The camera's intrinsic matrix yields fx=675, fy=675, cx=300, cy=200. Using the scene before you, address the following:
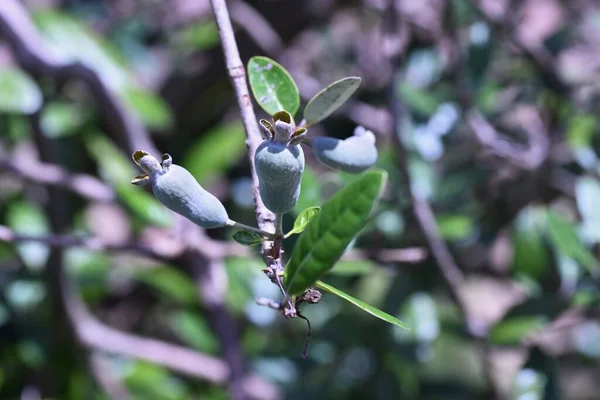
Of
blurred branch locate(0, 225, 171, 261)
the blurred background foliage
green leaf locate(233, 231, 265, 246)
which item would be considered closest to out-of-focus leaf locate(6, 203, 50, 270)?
the blurred background foliage

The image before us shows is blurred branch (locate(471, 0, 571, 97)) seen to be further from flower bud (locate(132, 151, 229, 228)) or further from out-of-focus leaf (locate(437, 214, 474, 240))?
flower bud (locate(132, 151, 229, 228))

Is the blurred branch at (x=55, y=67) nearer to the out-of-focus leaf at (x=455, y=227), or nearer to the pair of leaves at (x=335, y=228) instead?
the out-of-focus leaf at (x=455, y=227)

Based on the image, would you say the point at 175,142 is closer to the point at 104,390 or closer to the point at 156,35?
the point at 156,35

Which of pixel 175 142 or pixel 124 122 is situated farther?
pixel 175 142

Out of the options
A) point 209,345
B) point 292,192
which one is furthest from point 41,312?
point 292,192

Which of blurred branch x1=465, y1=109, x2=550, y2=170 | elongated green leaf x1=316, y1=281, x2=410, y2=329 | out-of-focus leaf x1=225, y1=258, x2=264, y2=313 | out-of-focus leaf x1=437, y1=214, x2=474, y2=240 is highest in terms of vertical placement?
blurred branch x1=465, y1=109, x2=550, y2=170

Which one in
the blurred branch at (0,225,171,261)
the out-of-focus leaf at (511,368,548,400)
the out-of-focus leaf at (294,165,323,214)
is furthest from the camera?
the out-of-focus leaf at (511,368,548,400)

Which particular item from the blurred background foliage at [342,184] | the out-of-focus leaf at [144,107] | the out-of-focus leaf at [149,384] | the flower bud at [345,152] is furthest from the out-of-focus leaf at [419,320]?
the flower bud at [345,152]
